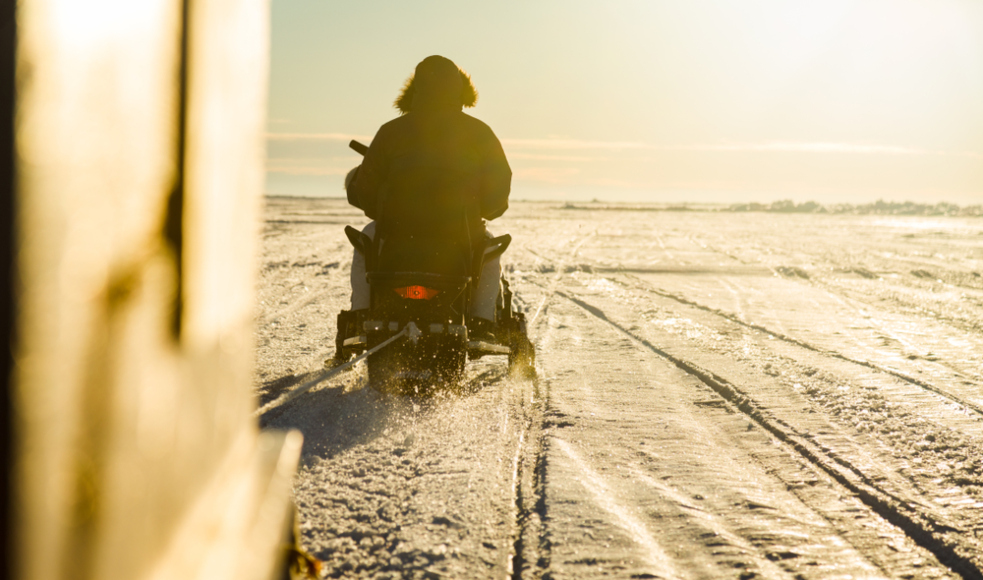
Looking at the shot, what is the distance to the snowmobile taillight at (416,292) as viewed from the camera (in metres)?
4.20

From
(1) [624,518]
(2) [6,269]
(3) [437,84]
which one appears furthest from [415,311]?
(2) [6,269]

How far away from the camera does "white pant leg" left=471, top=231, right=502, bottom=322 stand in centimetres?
470

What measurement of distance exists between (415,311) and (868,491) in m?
2.35

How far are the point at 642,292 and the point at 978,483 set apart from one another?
6224mm

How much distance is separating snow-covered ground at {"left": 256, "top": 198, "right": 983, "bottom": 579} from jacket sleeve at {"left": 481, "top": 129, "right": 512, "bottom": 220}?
1.15m

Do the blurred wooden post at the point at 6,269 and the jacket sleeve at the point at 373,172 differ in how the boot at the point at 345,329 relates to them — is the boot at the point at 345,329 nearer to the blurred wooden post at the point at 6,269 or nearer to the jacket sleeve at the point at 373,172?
the jacket sleeve at the point at 373,172

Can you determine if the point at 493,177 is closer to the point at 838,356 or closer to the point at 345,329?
the point at 345,329

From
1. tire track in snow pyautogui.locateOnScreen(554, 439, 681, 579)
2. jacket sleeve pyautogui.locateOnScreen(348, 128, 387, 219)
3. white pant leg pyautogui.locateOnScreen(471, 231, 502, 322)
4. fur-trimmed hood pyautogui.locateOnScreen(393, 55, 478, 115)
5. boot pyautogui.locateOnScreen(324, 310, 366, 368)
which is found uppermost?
fur-trimmed hood pyautogui.locateOnScreen(393, 55, 478, 115)

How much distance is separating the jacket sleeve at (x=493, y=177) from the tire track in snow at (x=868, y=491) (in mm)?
1735

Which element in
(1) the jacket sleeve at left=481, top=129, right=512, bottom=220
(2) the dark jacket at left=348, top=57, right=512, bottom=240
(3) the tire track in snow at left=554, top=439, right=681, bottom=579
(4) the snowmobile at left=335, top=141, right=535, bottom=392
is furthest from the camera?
(1) the jacket sleeve at left=481, top=129, right=512, bottom=220

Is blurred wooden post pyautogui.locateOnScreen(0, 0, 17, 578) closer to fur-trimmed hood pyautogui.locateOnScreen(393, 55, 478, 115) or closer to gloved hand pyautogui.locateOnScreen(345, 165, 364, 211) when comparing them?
fur-trimmed hood pyautogui.locateOnScreen(393, 55, 478, 115)

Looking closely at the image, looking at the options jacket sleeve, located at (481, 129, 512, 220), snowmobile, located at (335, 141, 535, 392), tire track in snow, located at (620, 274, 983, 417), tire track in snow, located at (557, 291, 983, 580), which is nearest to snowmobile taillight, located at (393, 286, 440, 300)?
snowmobile, located at (335, 141, 535, 392)

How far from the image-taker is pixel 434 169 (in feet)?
14.2

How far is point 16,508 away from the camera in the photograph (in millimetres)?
469
